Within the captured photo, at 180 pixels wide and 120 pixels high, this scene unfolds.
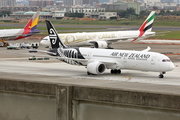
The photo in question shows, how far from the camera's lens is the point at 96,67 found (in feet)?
166

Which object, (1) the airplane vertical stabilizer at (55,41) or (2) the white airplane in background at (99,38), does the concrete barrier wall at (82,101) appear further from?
(2) the white airplane in background at (99,38)

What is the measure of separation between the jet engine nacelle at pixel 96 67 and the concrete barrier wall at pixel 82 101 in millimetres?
19942

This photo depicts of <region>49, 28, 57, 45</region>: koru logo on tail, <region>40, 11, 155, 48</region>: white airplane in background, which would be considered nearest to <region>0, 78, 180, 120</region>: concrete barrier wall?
<region>49, 28, 57, 45</region>: koru logo on tail

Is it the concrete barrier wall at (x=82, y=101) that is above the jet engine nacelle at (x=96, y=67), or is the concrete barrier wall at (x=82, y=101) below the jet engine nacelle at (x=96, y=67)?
above

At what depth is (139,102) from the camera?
85.4 feet

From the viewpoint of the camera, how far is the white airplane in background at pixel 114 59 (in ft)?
159

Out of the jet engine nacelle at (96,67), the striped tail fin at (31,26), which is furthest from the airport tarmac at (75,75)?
the striped tail fin at (31,26)

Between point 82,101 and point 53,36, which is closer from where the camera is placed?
point 82,101

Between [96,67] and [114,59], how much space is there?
8.88ft

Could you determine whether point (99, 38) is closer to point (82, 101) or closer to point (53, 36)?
point (53, 36)

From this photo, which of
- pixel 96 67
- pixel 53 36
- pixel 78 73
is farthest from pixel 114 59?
pixel 53 36

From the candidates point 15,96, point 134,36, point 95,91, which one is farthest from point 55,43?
point 134,36

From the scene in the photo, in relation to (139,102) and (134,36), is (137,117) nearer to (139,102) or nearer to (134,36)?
(139,102)

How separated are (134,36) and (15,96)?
65871 millimetres
